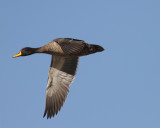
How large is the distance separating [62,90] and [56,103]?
0.63 m

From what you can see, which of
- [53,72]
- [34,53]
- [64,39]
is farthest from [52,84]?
[64,39]

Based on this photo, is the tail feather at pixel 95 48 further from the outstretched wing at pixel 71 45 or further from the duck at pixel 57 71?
the outstretched wing at pixel 71 45

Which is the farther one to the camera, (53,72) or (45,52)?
(53,72)

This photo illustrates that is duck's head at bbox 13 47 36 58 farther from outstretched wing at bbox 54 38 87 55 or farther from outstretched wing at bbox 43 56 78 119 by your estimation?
outstretched wing at bbox 54 38 87 55

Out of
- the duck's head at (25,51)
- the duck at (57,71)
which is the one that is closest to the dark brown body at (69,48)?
the duck at (57,71)

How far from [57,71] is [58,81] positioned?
19.1 inches

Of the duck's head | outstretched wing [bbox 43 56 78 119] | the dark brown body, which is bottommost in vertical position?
outstretched wing [bbox 43 56 78 119]

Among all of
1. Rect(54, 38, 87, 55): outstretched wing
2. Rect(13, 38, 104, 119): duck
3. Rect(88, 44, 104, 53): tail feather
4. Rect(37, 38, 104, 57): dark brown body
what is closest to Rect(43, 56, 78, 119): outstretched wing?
Rect(13, 38, 104, 119): duck

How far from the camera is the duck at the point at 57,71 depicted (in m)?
14.6

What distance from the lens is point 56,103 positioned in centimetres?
1586

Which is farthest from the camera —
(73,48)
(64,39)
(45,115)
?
(45,115)

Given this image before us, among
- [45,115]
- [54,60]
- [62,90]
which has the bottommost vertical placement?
[45,115]

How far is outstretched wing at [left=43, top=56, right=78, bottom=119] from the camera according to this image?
1580 cm

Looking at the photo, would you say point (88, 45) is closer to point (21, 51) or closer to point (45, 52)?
point (45, 52)
